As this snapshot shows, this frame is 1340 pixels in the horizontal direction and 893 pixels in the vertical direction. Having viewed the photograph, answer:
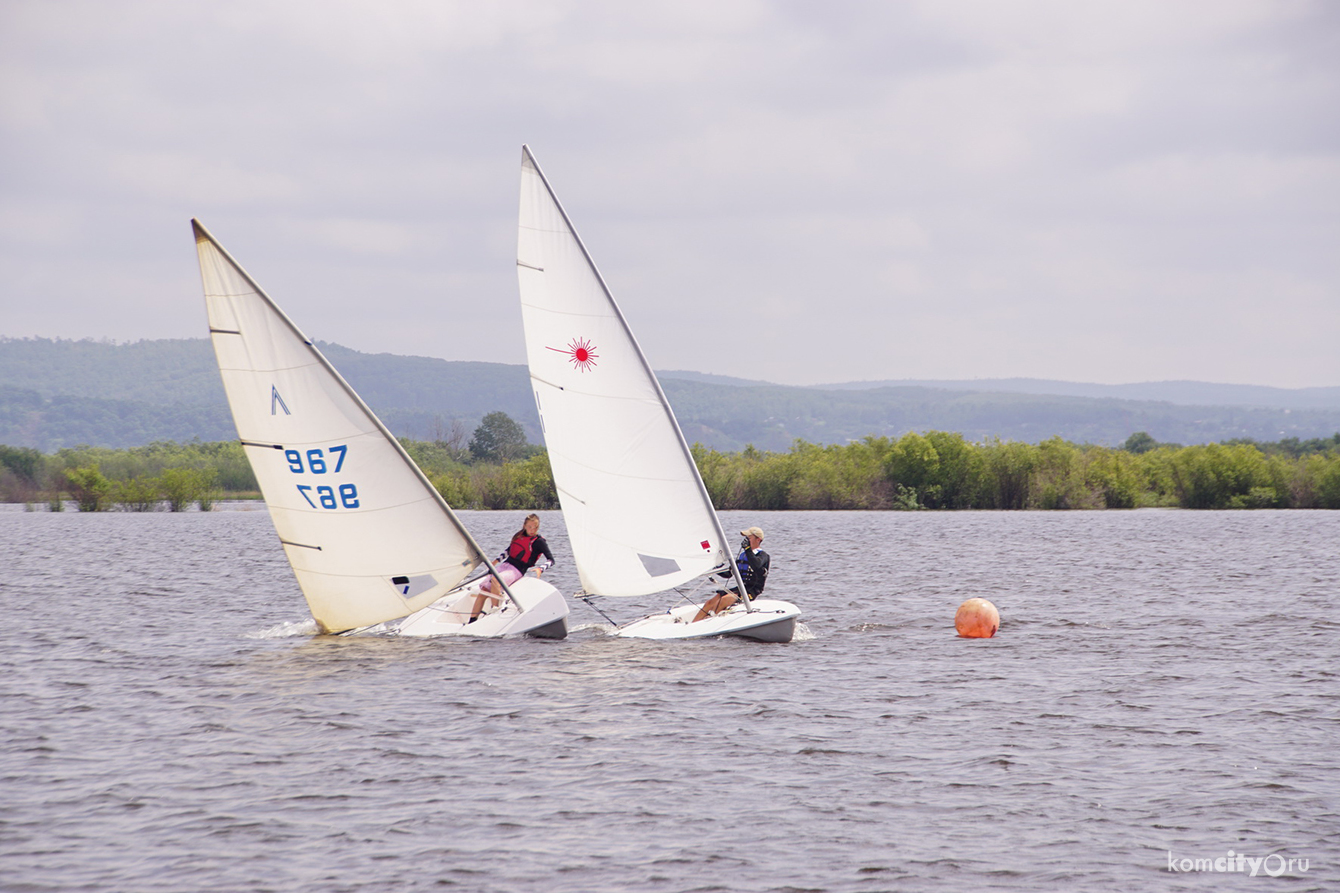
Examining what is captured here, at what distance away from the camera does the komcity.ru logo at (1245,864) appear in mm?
10836

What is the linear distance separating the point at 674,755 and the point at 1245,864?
6.41m

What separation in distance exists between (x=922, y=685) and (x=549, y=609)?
270 inches

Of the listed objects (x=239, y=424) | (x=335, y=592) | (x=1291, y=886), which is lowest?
(x=1291, y=886)

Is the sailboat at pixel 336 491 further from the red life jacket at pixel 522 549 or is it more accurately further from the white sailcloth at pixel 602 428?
the white sailcloth at pixel 602 428

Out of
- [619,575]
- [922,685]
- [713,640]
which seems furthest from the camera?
[713,640]

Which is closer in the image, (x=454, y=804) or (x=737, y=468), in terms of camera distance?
(x=454, y=804)

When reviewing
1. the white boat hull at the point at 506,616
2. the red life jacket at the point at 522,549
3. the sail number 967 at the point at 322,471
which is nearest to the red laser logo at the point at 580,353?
the red life jacket at the point at 522,549

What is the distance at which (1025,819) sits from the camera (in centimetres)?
1222

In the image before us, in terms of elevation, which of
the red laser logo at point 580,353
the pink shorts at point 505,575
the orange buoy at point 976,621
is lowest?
the orange buoy at point 976,621

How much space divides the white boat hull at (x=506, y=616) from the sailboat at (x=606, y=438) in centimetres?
91

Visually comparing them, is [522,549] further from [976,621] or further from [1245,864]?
[1245,864]

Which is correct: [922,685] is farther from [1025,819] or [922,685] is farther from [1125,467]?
[1125,467]

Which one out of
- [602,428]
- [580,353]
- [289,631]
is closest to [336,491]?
[602,428]

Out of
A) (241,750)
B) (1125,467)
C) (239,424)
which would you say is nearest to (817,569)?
(239,424)
